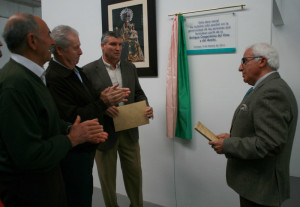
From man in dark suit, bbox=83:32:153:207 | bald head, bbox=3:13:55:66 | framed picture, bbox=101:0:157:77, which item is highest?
framed picture, bbox=101:0:157:77

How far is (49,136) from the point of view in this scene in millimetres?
1112

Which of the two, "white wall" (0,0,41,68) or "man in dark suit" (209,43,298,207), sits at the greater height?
"white wall" (0,0,41,68)

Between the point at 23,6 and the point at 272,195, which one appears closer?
the point at 272,195

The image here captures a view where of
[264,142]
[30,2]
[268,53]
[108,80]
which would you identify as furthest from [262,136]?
[30,2]

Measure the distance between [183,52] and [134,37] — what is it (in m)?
0.61

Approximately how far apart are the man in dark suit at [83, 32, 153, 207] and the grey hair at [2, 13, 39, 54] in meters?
1.07

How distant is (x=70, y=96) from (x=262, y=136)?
3.77 feet

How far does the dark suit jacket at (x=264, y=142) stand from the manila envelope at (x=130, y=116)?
2.86 ft

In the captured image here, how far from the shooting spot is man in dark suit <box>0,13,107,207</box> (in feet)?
3.09

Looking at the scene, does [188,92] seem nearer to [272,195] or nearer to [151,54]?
[151,54]

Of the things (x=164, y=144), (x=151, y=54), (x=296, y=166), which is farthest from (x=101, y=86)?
(x=296, y=166)

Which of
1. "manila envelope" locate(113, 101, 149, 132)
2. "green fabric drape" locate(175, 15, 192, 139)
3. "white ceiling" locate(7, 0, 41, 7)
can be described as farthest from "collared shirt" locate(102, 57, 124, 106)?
"white ceiling" locate(7, 0, 41, 7)

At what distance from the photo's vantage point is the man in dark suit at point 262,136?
50.2 inches

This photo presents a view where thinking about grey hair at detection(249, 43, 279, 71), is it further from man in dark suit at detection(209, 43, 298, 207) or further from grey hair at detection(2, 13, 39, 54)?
grey hair at detection(2, 13, 39, 54)
